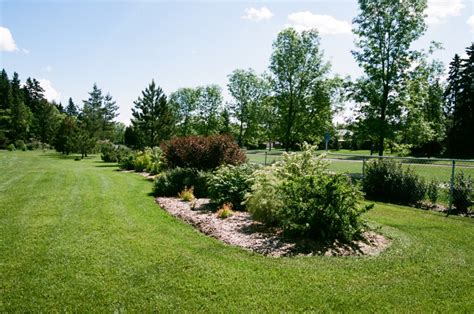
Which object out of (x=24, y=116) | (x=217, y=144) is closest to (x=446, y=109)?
(x=217, y=144)

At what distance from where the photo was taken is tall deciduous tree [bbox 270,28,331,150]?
21.6 m

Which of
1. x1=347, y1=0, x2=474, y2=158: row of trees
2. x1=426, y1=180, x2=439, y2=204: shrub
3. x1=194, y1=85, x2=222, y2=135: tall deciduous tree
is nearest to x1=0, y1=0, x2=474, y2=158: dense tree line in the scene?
x1=347, y1=0, x2=474, y2=158: row of trees

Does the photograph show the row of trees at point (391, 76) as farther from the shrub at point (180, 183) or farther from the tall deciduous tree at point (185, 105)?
the tall deciduous tree at point (185, 105)

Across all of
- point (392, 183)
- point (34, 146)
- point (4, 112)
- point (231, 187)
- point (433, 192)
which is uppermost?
point (4, 112)

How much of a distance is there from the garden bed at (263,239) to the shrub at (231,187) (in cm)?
56

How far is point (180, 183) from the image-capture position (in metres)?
11.0

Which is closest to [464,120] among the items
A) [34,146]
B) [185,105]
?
[185,105]

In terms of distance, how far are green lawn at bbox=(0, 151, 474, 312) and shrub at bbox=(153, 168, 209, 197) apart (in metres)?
3.45

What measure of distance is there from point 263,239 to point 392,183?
6.91 m

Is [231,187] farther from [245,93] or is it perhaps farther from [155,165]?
[245,93]

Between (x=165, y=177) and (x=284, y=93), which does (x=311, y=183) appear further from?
(x=284, y=93)

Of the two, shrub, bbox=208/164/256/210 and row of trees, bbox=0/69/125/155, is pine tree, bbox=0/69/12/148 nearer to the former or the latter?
row of trees, bbox=0/69/125/155

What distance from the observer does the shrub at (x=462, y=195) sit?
9109mm

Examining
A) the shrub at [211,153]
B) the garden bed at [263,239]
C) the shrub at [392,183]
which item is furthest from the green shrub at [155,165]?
the shrub at [392,183]
